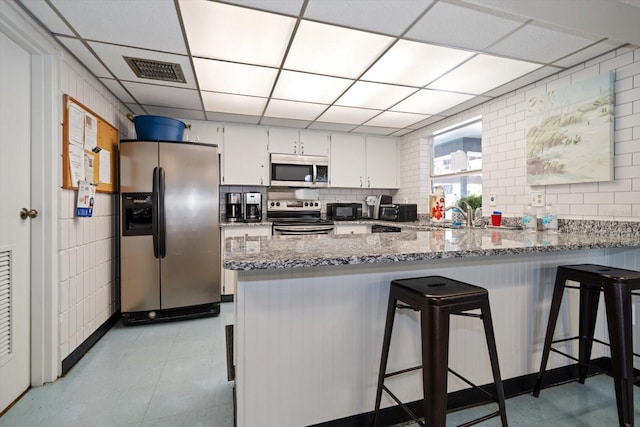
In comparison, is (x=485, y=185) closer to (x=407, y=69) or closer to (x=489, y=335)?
(x=407, y=69)

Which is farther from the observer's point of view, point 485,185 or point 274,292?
point 485,185

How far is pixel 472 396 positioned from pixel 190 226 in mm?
2700

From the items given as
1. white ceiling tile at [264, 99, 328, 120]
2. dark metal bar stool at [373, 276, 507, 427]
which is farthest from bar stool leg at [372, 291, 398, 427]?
white ceiling tile at [264, 99, 328, 120]

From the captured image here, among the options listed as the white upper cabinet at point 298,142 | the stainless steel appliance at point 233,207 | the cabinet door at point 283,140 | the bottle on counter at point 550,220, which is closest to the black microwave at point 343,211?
the white upper cabinet at point 298,142

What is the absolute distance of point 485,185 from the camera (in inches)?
128

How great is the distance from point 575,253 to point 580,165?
84 centimetres

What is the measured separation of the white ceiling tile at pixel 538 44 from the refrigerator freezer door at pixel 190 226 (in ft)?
8.82

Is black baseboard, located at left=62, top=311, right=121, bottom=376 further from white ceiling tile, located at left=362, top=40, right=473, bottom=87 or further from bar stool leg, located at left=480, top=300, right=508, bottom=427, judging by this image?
white ceiling tile, located at left=362, top=40, right=473, bottom=87

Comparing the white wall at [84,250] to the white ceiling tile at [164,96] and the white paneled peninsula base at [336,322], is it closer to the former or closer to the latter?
the white ceiling tile at [164,96]

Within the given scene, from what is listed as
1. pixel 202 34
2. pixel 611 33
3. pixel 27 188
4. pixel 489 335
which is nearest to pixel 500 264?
pixel 489 335

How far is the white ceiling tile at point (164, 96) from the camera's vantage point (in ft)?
9.11

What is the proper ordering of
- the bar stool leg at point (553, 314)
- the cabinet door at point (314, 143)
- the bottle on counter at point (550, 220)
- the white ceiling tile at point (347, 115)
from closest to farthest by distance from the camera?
1. the bar stool leg at point (553, 314)
2. the bottle on counter at point (550, 220)
3. the white ceiling tile at point (347, 115)
4. the cabinet door at point (314, 143)

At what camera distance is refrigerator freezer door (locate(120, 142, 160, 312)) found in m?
2.87

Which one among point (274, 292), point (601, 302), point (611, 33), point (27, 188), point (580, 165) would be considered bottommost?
point (601, 302)
